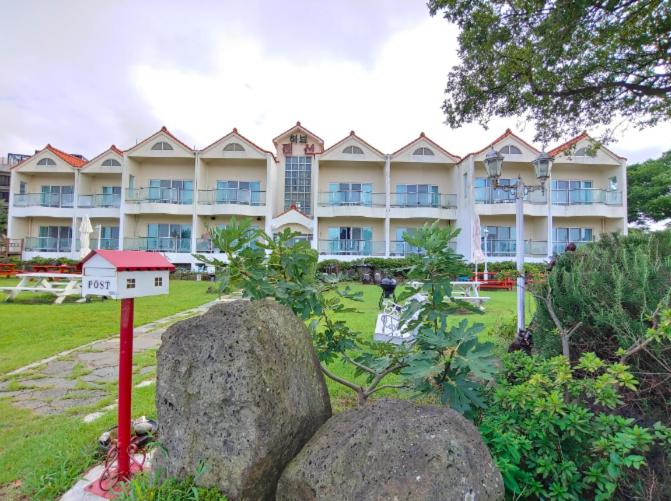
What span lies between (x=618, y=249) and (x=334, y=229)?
21.5m

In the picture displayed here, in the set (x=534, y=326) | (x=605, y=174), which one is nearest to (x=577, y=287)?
(x=534, y=326)

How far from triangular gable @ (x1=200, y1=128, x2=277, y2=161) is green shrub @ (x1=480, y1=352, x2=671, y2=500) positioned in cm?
2382

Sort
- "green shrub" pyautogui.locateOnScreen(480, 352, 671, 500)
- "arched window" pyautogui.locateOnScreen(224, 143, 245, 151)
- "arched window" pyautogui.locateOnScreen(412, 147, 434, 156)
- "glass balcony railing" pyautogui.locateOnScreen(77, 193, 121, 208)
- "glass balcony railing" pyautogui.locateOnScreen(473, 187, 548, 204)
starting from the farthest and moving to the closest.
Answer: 1. "glass balcony railing" pyautogui.locateOnScreen(77, 193, 121, 208)
2. "arched window" pyautogui.locateOnScreen(412, 147, 434, 156)
3. "arched window" pyautogui.locateOnScreen(224, 143, 245, 151)
4. "glass balcony railing" pyautogui.locateOnScreen(473, 187, 548, 204)
5. "green shrub" pyautogui.locateOnScreen(480, 352, 671, 500)

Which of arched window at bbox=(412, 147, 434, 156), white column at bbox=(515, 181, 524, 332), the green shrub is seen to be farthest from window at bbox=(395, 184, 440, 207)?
the green shrub

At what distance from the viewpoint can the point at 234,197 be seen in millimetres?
24453

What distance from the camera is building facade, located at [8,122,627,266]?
2347cm

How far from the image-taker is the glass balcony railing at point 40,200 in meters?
24.9

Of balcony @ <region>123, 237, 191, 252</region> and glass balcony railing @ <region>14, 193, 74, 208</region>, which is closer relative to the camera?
balcony @ <region>123, 237, 191, 252</region>

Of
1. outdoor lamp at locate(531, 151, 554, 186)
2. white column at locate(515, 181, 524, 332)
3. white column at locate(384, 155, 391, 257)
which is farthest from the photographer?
white column at locate(384, 155, 391, 257)

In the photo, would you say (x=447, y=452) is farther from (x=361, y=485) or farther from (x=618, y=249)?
(x=618, y=249)

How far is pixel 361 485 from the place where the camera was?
1.72 metres

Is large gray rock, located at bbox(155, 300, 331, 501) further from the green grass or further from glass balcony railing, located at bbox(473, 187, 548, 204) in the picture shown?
glass balcony railing, located at bbox(473, 187, 548, 204)

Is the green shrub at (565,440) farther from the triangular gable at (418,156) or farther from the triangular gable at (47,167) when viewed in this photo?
the triangular gable at (47,167)

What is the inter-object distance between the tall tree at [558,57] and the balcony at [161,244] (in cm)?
1987
